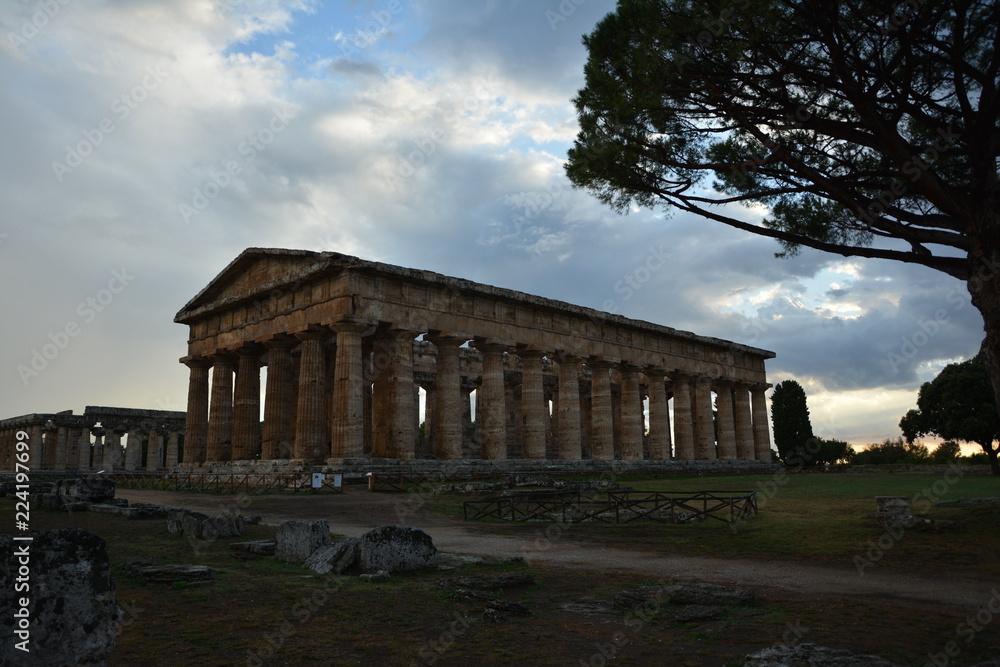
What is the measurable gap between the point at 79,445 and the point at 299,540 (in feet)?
175

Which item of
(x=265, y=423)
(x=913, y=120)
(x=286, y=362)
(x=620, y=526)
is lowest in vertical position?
(x=620, y=526)

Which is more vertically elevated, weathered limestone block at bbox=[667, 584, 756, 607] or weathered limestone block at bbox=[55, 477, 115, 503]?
weathered limestone block at bbox=[55, 477, 115, 503]

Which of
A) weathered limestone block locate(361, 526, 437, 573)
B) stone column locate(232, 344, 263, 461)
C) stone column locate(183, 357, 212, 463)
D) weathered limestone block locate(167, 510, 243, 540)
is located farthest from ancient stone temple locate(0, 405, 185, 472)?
weathered limestone block locate(361, 526, 437, 573)

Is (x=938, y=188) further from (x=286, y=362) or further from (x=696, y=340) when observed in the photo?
(x=696, y=340)

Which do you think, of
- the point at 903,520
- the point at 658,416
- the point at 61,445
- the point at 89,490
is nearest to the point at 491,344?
the point at 658,416

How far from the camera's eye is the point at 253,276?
33.0 m

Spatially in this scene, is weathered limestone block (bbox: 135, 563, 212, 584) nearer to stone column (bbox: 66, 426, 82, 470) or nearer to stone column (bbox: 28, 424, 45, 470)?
stone column (bbox: 66, 426, 82, 470)

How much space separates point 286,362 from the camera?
32.2m

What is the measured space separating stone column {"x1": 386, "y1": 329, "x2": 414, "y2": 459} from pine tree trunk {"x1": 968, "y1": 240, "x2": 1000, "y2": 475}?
21.1m

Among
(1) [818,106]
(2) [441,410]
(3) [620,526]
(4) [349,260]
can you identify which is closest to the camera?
(1) [818,106]

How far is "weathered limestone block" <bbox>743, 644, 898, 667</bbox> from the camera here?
17.0ft

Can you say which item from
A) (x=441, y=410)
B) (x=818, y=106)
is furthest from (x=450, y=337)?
(x=818, y=106)

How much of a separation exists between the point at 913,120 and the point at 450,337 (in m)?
20.1

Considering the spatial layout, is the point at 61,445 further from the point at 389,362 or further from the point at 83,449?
the point at 389,362
